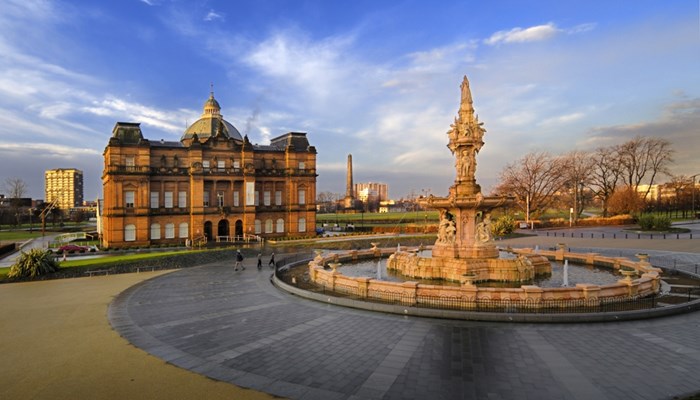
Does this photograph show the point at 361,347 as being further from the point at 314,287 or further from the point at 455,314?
the point at 314,287

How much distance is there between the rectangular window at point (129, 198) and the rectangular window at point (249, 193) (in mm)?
13735

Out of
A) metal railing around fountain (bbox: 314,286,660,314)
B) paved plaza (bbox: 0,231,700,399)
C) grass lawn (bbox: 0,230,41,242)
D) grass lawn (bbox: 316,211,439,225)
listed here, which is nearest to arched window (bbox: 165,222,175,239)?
grass lawn (bbox: 0,230,41,242)

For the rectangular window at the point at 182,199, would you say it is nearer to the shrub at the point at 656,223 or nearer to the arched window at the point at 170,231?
the arched window at the point at 170,231

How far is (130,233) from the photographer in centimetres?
4881

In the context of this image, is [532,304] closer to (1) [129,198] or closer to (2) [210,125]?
(1) [129,198]

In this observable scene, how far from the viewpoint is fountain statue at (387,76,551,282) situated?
20625mm

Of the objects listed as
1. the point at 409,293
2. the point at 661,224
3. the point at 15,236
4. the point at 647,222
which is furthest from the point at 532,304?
the point at 15,236

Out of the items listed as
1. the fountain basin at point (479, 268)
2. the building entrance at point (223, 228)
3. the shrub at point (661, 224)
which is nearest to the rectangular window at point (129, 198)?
the building entrance at point (223, 228)

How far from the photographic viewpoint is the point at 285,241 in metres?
50.0

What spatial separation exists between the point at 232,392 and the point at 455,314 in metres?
8.55

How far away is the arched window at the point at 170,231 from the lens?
50844mm

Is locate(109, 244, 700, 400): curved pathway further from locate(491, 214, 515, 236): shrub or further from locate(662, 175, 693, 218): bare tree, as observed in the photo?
locate(662, 175, 693, 218): bare tree

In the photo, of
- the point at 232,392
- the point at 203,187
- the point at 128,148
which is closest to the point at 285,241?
the point at 203,187

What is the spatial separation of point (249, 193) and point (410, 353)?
4608cm
